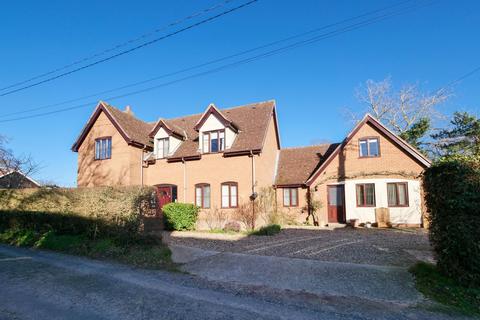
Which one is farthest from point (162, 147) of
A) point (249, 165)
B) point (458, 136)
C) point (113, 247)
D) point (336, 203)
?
point (458, 136)

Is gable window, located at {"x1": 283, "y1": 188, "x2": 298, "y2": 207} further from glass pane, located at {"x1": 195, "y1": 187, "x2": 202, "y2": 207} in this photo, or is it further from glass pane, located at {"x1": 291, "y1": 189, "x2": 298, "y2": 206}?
glass pane, located at {"x1": 195, "y1": 187, "x2": 202, "y2": 207}

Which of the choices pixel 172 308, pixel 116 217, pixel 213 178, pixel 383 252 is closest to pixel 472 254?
pixel 383 252

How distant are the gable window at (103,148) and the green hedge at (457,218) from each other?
22177mm

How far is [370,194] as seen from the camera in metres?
21.3

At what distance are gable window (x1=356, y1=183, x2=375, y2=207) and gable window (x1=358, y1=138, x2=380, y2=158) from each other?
6.76 feet

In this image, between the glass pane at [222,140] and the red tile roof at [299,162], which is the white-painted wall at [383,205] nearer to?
the red tile roof at [299,162]

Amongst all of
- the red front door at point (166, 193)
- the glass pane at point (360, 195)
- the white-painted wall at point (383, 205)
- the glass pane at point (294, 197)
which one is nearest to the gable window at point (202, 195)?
the red front door at point (166, 193)

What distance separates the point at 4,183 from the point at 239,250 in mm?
30076

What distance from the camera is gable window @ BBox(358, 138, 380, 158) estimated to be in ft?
71.1

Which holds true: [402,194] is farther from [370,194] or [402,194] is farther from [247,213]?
[247,213]

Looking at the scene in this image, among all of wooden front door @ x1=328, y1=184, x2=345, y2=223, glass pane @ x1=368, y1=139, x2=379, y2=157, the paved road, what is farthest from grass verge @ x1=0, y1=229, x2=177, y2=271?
glass pane @ x1=368, y1=139, x2=379, y2=157

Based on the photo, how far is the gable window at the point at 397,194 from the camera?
20.5 m

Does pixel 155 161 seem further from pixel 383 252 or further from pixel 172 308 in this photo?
pixel 172 308

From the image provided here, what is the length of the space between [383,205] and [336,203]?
3.10 m
